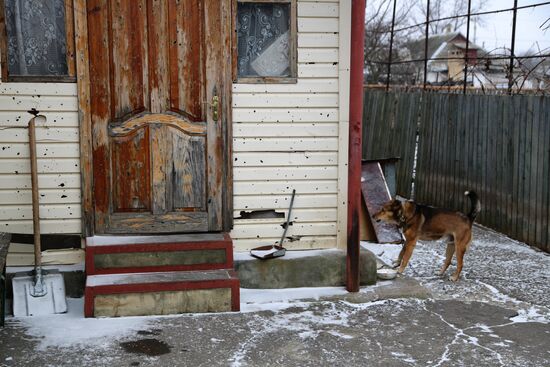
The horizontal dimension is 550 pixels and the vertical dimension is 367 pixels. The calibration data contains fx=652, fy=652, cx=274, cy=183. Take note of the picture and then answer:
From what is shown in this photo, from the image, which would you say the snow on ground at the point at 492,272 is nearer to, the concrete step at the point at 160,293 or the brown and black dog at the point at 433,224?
the brown and black dog at the point at 433,224

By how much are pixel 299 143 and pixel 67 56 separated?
2225 millimetres

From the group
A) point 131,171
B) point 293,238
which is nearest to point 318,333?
point 293,238

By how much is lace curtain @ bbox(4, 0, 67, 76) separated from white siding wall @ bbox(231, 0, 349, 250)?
63.4 inches

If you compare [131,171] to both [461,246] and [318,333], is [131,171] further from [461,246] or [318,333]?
[461,246]

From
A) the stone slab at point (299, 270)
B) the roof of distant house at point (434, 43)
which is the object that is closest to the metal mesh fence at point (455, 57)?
the roof of distant house at point (434, 43)

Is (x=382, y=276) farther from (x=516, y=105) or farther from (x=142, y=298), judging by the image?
(x=516, y=105)

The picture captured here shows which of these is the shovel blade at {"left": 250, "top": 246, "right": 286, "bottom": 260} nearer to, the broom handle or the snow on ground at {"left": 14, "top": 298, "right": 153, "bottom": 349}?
the snow on ground at {"left": 14, "top": 298, "right": 153, "bottom": 349}

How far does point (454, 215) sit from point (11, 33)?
14.9 feet

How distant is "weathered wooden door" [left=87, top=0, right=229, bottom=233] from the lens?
5.78 meters

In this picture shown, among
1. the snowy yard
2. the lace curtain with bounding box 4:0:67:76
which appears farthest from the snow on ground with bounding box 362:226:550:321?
the lace curtain with bounding box 4:0:67:76

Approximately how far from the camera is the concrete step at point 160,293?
17.4ft

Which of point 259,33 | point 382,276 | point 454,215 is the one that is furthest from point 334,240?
point 259,33

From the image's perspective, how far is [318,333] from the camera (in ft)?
16.8

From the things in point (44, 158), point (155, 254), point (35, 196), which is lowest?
point (155, 254)
